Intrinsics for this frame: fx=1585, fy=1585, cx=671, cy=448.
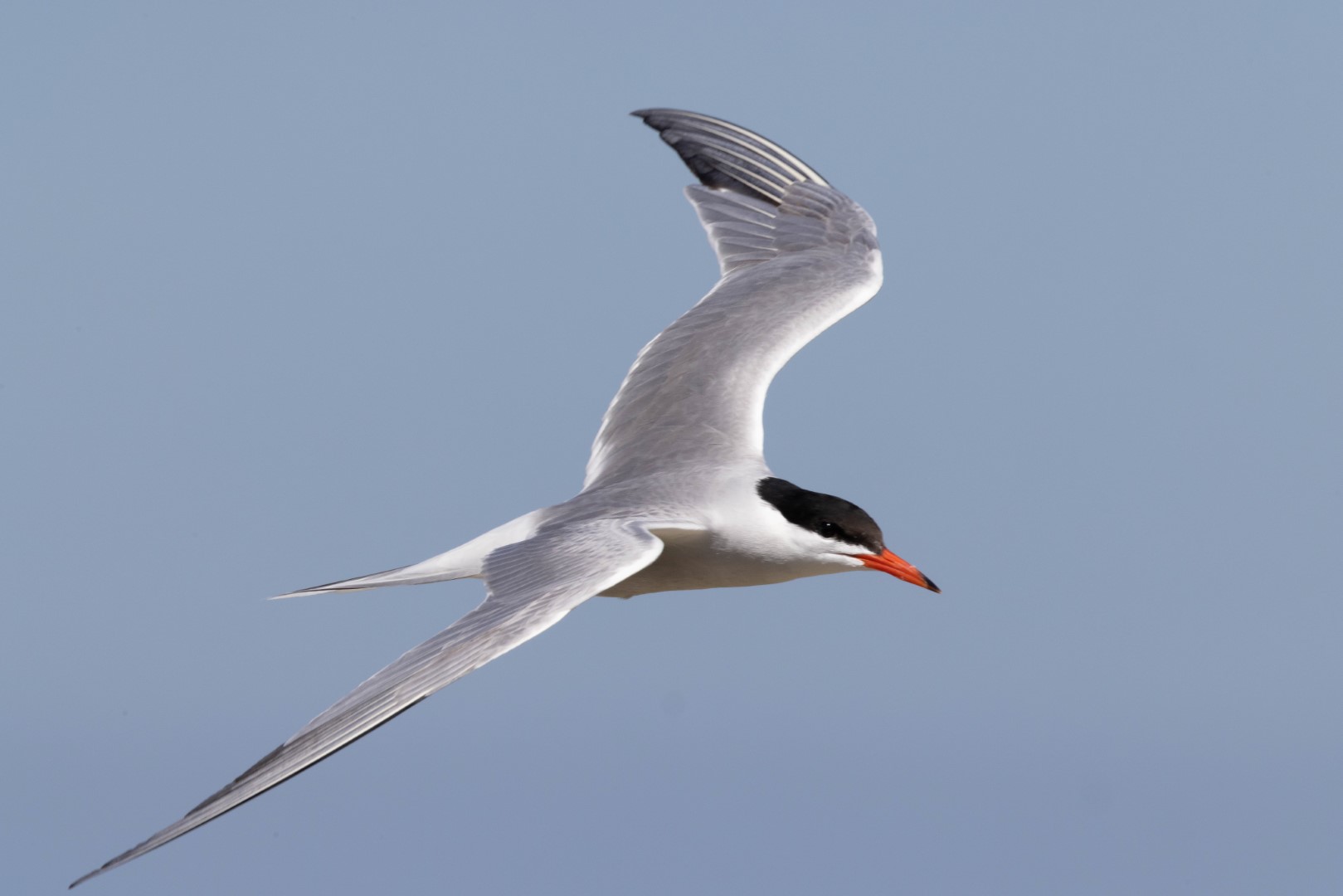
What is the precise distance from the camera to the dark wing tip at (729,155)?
11289 mm

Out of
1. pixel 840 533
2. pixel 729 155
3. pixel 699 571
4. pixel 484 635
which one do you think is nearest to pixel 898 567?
pixel 840 533

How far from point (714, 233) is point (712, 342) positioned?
1449 mm

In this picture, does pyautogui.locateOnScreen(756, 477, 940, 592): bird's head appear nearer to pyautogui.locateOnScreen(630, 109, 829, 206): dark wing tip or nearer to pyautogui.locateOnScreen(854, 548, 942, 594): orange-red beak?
pyautogui.locateOnScreen(854, 548, 942, 594): orange-red beak

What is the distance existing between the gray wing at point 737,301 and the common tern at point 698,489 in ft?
0.04

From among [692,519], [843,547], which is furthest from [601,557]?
[843,547]

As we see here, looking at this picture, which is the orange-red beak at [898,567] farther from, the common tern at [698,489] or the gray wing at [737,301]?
the gray wing at [737,301]

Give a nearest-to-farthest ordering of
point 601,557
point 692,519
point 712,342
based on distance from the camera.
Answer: point 601,557
point 692,519
point 712,342

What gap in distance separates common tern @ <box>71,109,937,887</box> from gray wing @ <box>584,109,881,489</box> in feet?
0.04

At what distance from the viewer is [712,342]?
9.84 metres

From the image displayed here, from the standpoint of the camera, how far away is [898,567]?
8.05 m

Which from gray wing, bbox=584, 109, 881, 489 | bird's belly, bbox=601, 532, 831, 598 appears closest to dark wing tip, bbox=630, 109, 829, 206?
gray wing, bbox=584, 109, 881, 489

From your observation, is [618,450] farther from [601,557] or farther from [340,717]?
[340,717]

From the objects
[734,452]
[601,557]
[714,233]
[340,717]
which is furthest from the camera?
[714,233]

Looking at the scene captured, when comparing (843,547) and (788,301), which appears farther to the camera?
(788,301)
